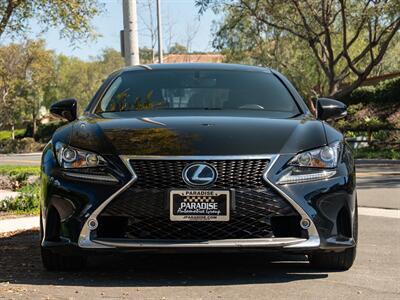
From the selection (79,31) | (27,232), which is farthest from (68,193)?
(79,31)

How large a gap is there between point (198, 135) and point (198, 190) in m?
0.43

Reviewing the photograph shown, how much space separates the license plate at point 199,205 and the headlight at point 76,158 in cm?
55

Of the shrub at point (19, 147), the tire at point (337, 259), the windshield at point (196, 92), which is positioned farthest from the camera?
the shrub at point (19, 147)

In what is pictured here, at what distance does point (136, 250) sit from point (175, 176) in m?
0.54

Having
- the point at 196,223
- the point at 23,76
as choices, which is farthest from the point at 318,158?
the point at 23,76

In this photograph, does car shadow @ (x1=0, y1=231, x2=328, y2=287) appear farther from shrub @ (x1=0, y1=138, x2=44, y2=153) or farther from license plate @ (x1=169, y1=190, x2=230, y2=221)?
shrub @ (x1=0, y1=138, x2=44, y2=153)

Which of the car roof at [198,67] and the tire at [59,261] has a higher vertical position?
the car roof at [198,67]

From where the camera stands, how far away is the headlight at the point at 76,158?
4.69 metres

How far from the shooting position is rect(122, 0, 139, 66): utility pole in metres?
11.1

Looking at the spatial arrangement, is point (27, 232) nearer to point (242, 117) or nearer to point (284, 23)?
point (242, 117)

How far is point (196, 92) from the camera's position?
239 inches

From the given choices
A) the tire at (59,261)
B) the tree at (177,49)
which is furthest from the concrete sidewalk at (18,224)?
the tree at (177,49)

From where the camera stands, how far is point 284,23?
29250 millimetres

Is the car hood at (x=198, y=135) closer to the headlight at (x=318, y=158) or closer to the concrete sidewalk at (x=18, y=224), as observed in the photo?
the headlight at (x=318, y=158)
